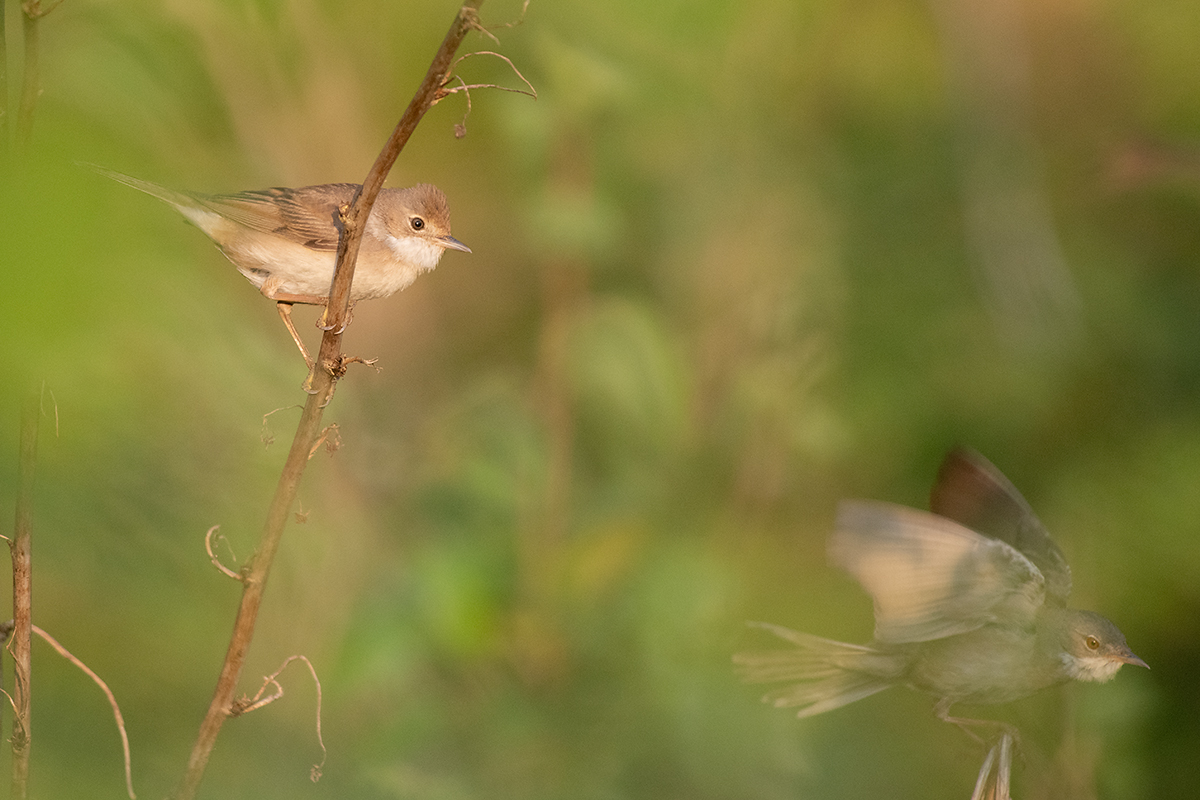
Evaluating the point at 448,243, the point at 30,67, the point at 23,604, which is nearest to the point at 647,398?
the point at 448,243

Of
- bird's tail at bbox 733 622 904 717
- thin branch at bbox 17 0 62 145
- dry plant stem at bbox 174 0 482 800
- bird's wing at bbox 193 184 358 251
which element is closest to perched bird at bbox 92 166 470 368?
bird's wing at bbox 193 184 358 251

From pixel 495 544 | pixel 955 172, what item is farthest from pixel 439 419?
pixel 955 172

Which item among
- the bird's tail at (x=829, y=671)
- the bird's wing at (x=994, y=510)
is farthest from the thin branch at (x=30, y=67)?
the bird's wing at (x=994, y=510)

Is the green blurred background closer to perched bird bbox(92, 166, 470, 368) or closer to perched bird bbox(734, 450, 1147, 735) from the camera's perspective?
perched bird bbox(92, 166, 470, 368)

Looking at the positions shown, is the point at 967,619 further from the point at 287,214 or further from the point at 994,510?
the point at 287,214

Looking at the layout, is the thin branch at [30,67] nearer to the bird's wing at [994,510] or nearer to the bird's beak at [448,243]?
the bird's beak at [448,243]
